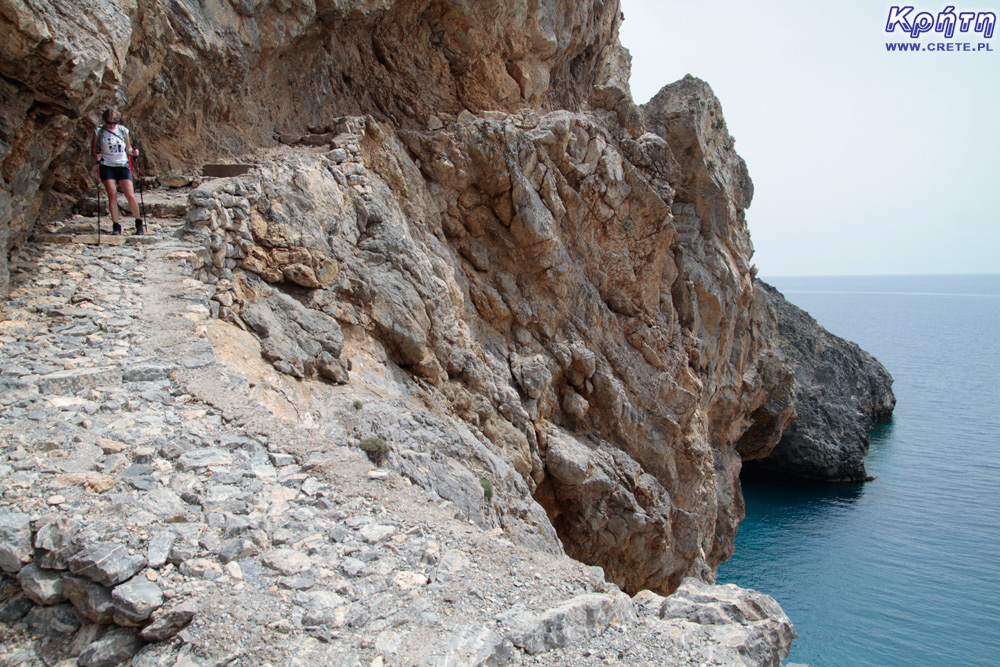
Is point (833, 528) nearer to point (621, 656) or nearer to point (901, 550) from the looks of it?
point (901, 550)

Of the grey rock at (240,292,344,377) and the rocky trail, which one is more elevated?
the grey rock at (240,292,344,377)

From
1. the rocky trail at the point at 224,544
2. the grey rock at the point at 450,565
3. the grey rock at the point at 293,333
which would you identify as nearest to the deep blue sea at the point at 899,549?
the rocky trail at the point at 224,544

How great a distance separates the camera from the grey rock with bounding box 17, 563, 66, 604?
434cm

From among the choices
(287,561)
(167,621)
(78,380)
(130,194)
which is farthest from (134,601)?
(130,194)

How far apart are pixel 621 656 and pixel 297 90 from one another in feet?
50.7

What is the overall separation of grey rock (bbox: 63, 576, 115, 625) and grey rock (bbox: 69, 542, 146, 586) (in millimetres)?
49

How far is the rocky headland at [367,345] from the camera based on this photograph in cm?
475

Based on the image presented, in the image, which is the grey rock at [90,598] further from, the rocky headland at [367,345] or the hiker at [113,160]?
the hiker at [113,160]

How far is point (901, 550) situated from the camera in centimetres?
3297

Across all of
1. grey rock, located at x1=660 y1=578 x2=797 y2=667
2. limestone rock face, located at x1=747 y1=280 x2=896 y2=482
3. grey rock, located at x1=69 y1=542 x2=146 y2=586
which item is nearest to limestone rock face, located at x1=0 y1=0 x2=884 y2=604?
grey rock, located at x1=69 y1=542 x2=146 y2=586

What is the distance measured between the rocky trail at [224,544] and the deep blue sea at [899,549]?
25.3 metres

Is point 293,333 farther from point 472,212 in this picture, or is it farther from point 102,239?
point 472,212

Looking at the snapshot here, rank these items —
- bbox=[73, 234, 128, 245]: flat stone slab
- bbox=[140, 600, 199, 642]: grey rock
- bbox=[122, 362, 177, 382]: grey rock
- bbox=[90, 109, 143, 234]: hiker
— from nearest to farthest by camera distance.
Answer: bbox=[140, 600, 199, 642]: grey rock
bbox=[122, 362, 177, 382]: grey rock
bbox=[73, 234, 128, 245]: flat stone slab
bbox=[90, 109, 143, 234]: hiker

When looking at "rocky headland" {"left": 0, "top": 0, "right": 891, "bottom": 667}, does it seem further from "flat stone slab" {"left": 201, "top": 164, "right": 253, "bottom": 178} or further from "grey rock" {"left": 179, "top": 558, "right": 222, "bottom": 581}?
"flat stone slab" {"left": 201, "top": 164, "right": 253, "bottom": 178}
